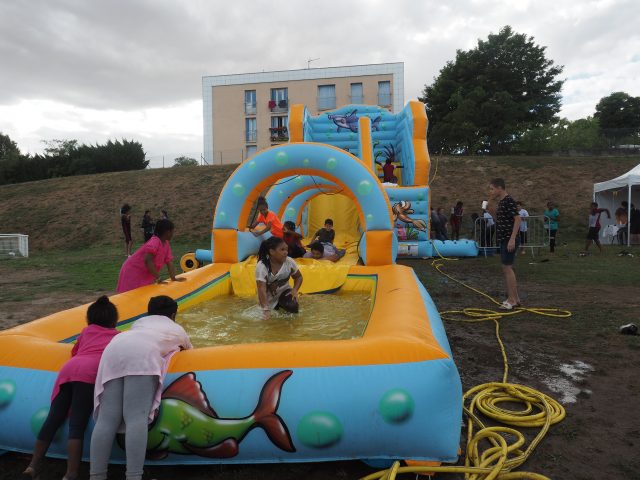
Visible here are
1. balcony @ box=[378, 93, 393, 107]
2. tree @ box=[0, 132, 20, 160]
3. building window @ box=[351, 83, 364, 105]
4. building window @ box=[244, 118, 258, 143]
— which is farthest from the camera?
tree @ box=[0, 132, 20, 160]

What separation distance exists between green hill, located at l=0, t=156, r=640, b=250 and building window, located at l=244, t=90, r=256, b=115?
398 inches

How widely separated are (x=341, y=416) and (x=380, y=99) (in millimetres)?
28380

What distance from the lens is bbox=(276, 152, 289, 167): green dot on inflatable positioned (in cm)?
593

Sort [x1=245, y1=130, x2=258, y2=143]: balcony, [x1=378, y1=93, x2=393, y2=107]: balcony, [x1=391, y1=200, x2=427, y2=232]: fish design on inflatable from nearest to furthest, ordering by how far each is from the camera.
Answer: [x1=391, y1=200, x2=427, y2=232]: fish design on inflatable → [x1=378, y1=93, x2=393, y2=107]: balcony → [x1=245, y1=130, x2=258, y2=143]: balcony

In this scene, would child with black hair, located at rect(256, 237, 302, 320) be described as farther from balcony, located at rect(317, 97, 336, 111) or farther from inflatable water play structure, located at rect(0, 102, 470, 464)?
balcony, located at rect(317, 97, 336, 111)

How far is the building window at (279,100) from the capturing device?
2922cm

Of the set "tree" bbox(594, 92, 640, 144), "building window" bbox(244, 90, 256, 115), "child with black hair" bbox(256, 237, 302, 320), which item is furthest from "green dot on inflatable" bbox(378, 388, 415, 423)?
"tree" bbox(594, 92, 640, 144)

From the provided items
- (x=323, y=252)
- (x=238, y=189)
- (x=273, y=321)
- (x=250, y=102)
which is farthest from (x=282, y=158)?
(x=250, y=102)

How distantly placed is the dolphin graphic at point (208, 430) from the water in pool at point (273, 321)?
45.6 inches

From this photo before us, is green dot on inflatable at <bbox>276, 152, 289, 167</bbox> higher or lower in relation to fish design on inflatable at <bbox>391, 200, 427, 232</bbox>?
higher

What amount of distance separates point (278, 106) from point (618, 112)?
30.5m

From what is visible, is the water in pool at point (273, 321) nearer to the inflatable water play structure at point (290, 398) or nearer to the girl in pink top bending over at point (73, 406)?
the inflatable water play structure at point (290, 398)

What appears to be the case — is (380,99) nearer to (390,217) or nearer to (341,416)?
(390,217)

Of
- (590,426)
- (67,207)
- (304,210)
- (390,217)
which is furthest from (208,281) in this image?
(67,207)
